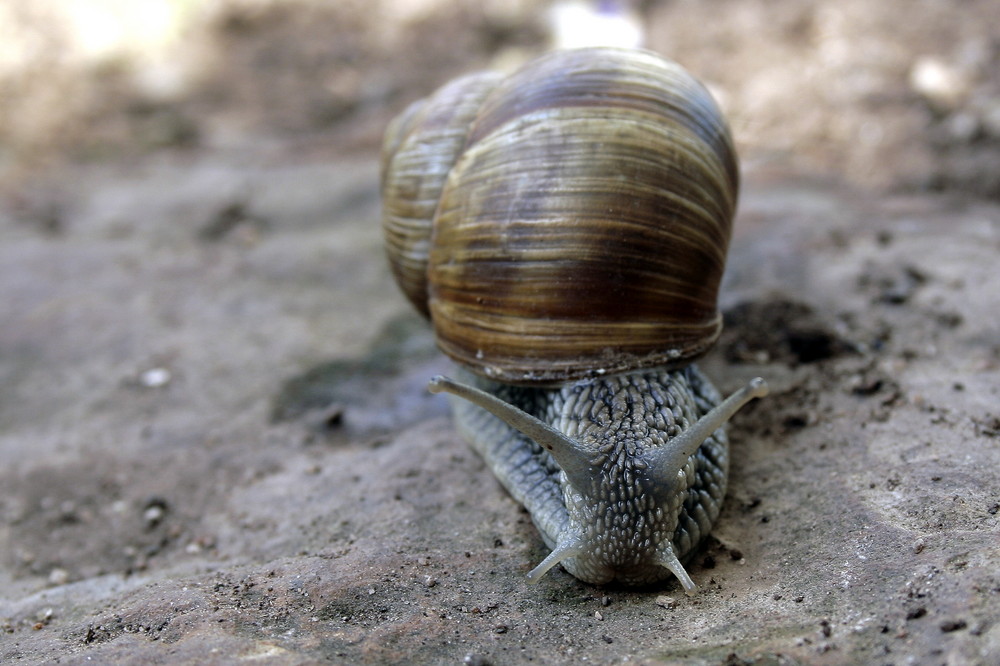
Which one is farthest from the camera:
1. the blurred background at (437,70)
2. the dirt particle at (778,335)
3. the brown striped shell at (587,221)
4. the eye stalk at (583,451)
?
the blurred background at (437,70)

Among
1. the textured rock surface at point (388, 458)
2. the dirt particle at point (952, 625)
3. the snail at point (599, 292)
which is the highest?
the snail at point (599, 292)

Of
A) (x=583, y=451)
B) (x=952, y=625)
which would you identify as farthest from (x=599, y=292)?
(x=952, y=625)

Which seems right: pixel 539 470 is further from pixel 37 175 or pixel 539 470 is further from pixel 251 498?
pixel 37 175

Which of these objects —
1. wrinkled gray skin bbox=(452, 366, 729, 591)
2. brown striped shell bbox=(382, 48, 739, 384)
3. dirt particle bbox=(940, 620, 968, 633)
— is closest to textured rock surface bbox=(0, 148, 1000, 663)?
dirt particle bbox=(940, 620, 968, 633)

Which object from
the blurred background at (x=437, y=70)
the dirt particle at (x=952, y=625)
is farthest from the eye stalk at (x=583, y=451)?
the blurred background at (x=437, y=70)

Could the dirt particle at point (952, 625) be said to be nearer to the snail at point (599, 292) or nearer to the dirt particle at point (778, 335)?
the snail at point (599, 292)

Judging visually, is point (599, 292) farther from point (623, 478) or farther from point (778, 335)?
point (778, 335)

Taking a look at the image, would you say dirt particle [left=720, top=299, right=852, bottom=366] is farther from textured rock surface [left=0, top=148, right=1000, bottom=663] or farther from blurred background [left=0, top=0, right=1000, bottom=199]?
blurred background [left=0, top=0, right=1000, bottom=199]
